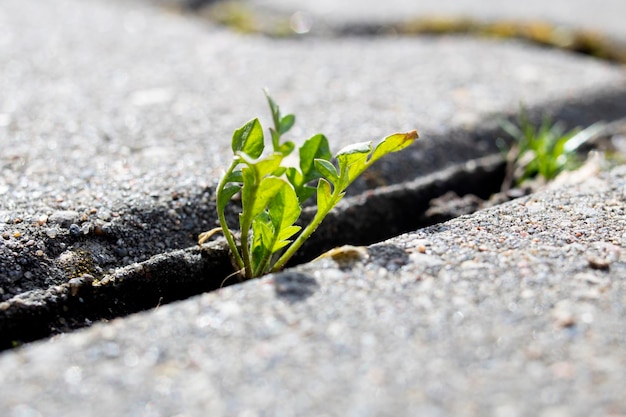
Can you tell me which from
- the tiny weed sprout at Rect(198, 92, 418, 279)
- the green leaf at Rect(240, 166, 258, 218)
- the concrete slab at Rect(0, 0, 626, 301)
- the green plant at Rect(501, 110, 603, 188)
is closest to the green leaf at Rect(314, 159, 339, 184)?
the tiny weed sprout at Rect(198, 92, 418, 279)

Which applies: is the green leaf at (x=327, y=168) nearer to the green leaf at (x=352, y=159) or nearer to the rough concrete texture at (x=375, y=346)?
the green leaf at (x=352, y=159)

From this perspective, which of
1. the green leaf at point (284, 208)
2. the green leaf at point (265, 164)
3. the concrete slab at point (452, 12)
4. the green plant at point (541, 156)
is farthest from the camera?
the concrete slab at point (452, 12)

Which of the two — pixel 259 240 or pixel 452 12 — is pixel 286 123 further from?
pixel 452 12

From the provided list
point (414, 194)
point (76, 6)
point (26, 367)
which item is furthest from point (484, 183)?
point (76, 6)

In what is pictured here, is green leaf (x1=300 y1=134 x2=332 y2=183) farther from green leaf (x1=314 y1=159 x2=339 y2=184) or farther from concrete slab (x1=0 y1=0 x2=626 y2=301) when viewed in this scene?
concrete slab (x1=0 y1=0 x2=626 y2=301)

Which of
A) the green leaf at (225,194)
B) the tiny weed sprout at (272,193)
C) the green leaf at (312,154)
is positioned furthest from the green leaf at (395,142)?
the green leaf at (225,194)

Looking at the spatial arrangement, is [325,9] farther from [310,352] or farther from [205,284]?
[310,352]

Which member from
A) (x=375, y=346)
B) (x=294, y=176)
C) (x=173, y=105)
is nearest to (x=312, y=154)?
(x=294, y=176)
